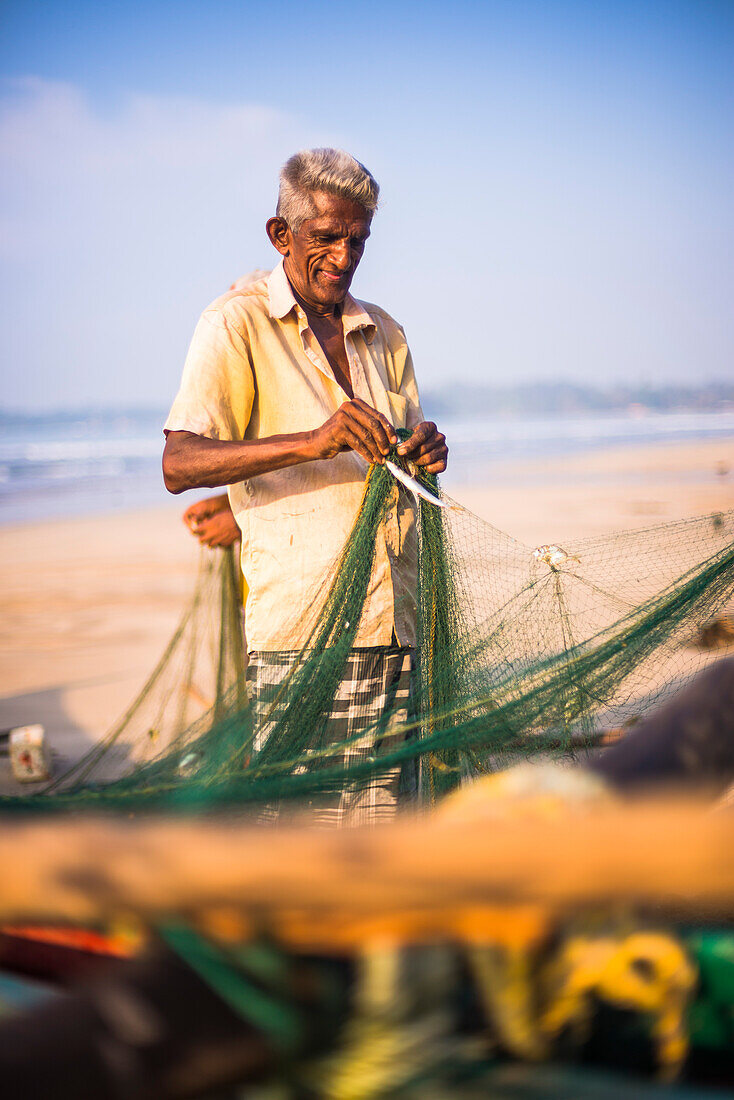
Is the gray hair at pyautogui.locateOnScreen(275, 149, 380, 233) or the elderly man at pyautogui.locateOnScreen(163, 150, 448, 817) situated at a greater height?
the gray hair at pyautogui.locateOnScreen(275, 149, 380, 233)

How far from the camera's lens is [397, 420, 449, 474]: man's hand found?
2145mm

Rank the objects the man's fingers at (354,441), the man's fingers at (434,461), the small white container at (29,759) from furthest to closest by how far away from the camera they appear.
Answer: the small white container at (29,759)
the man's fingers at (434,461)
the man's fingers at (354,441)

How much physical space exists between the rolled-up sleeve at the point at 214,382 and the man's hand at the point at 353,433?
0.28 meters

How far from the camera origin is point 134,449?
22453 mm

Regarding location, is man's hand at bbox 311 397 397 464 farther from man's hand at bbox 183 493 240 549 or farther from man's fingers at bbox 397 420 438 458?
man's hand at bbox 183 493 240 549

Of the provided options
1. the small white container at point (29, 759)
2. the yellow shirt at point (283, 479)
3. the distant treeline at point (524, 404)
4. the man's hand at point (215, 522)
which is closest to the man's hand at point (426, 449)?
the yellow shirt at point (283, 479)

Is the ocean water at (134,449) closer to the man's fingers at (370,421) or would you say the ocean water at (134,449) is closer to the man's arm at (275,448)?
the man's arm at (275,448)

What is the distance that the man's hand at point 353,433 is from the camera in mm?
1951

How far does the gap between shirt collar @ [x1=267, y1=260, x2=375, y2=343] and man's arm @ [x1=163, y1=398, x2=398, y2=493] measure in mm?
391

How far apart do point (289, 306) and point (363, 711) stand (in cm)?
106

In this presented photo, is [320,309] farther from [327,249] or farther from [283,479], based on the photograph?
[283,479]

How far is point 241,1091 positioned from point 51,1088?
0.65ft

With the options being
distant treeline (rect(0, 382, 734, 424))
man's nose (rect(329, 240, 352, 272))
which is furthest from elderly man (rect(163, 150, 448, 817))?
distant treeline (rect(0, 382, 734, 424))

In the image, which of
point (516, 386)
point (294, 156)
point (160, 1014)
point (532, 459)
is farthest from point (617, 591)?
point (516, 386)
